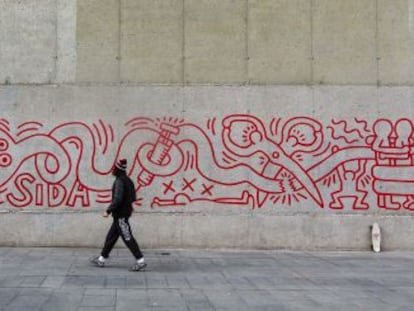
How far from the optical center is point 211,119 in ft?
41.0

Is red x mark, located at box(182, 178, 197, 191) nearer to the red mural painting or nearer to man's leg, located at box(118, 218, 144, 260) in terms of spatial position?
the red mural painting

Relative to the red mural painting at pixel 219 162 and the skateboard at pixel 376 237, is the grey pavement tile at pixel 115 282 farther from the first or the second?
the skateboard at pixel 376 237

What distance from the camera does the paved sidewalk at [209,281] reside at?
25.6 feet

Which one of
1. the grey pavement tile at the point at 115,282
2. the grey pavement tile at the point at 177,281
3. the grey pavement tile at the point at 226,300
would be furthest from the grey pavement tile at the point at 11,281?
the grey pavement tile at the point at 226,300

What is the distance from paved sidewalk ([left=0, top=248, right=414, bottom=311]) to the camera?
7.79 meters

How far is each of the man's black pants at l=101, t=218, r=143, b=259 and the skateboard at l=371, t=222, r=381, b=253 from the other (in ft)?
16.5

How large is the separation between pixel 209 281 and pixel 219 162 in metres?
3.62

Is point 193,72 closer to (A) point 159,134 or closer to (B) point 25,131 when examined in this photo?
(A) point 159,134

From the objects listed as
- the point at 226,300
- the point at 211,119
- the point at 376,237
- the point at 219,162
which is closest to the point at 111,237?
the point at 226,300

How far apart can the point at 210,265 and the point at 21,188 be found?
14.0 feet

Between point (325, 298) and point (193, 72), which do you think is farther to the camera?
point (193, 72)

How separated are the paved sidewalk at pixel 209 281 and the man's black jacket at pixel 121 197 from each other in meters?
0.97

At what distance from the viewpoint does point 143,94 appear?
40.7 feet

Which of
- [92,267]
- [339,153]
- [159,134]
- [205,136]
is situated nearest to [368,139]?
[339,153]
